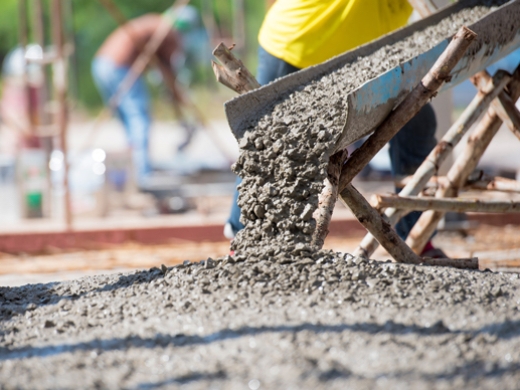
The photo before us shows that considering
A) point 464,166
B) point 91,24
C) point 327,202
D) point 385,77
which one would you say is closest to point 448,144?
point 464,166

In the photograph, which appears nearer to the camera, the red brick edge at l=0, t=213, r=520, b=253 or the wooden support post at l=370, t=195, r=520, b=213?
the wooden support post at l=370, t=195, r=520, b=213

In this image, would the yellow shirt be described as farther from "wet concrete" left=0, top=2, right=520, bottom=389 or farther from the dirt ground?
the dirt ground

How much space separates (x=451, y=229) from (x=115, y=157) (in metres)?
2.98

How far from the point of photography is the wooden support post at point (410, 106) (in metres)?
2.68

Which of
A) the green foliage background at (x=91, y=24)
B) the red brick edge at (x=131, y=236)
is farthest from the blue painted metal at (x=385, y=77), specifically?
the green foliage background at (x=91, y=24)

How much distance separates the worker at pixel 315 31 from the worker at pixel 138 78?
3655 mm

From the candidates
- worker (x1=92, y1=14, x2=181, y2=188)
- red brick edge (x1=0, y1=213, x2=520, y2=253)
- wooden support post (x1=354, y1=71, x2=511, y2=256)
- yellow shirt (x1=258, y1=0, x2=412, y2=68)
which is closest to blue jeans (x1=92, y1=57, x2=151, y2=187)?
worker (x1=92, y1=14, x2=181, y2=188)

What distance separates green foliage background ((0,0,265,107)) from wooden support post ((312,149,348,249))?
54.0 feet

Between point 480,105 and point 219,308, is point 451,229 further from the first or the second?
point 219,308

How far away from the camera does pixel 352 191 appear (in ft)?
9.20

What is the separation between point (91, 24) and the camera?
19094mm

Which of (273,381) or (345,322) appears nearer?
(273,381)

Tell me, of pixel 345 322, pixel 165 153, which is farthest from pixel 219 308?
pixel 165 153

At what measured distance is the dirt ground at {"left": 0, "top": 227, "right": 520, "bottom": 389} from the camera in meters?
1.88
